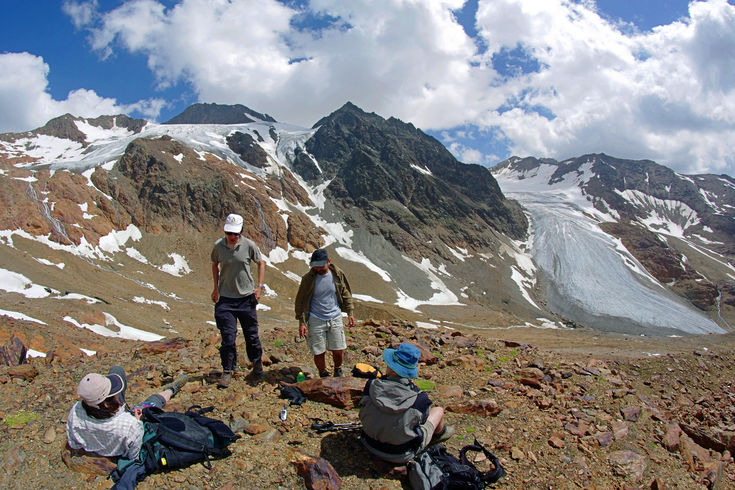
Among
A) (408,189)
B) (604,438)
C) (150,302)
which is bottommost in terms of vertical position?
(150,302)

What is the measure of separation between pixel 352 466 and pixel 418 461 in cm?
91

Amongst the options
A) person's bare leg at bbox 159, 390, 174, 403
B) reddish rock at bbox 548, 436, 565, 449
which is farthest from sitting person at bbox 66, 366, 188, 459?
reddish rock at bbox 548, 436, 565, 449

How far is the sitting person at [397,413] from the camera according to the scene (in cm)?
517

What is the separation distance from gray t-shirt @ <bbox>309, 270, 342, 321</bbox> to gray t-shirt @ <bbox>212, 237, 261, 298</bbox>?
118cm

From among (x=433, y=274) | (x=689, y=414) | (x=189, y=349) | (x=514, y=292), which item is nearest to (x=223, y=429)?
(x=189, y=349)

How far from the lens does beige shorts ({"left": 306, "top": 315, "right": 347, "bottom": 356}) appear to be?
7714mm

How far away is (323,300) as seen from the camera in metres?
7.70

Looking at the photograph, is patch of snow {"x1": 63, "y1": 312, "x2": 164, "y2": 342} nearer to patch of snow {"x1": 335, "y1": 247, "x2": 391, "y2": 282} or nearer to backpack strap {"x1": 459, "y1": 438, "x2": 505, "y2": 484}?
backpack strap {"x1": 459, "y1": 438, "x2": 505, "y2": 484}

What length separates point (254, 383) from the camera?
303 inches

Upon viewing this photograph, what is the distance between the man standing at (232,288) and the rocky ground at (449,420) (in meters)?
0.82

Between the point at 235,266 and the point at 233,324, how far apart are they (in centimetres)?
109

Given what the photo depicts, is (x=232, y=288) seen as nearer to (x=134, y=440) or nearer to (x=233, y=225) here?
(x=233, y=225)

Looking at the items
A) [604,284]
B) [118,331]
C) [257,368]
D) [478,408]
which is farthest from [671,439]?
[604,284]

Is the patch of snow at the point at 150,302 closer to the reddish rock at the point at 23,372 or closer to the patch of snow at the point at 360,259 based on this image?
the reddish rock at the point at 23,372
